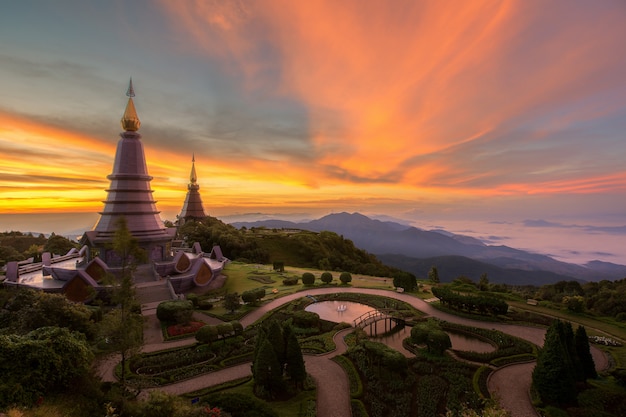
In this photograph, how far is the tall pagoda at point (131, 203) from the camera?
134 ft

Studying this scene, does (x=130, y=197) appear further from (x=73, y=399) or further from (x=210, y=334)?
(x=73, y=399)

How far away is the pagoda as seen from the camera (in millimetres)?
84125

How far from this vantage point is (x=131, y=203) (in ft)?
139

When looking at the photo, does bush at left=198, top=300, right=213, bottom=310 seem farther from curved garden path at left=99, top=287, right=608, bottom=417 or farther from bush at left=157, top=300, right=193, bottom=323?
curved garden path at left=99, top=287, right=608, bottom=417

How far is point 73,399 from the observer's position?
48.2 ft

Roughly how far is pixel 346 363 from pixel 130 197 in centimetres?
3592

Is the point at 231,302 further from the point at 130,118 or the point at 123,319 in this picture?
the point at 130,118

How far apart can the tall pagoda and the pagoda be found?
132 feet

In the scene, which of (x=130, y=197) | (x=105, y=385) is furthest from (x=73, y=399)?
(x=130, y=197)

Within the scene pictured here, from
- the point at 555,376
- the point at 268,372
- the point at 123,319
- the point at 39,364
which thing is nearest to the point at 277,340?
the point at 268,372

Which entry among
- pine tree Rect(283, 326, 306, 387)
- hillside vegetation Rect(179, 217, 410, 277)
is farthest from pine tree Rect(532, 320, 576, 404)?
hillside vegetation Rect(179, 217, 410, 277)

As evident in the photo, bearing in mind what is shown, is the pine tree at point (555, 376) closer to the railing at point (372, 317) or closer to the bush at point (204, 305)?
the railing at point (372, 317)

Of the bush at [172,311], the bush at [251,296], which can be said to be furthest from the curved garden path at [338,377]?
the bush at [251,296]

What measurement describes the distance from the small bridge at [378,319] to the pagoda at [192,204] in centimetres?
6333
